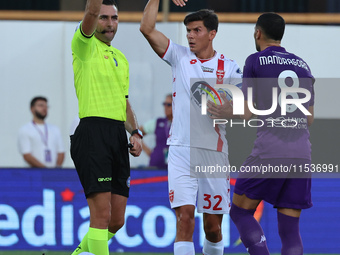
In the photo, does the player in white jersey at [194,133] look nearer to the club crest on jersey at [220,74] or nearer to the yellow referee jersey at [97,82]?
the club crest on jersey at [220,74]

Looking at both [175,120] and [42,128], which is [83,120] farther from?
[42,128]

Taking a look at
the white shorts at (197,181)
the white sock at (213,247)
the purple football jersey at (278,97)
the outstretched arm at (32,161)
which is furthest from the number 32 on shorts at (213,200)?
the outstretched arm at (32,161)

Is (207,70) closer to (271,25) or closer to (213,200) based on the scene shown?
(271,25)

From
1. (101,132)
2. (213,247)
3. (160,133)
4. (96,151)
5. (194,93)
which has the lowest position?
(213,247)

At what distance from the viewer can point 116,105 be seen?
20.6 feet

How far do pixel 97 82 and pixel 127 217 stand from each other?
319cm

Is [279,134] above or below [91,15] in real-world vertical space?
below

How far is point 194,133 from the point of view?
6547 mm

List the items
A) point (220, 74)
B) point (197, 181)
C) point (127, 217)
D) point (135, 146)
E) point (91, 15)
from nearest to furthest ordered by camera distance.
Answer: point (91, 15) → point (135, 146) → point (197, 181) → point (220, 74) → point (127, 217)

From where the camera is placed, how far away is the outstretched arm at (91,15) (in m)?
5.68

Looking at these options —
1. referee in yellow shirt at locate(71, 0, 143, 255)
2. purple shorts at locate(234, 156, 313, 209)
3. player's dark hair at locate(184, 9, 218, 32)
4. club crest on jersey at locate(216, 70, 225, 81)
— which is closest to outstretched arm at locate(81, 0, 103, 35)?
referee in yellow shirt at locate(71, 0, 143, 255)

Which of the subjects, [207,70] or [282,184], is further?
[207,70]

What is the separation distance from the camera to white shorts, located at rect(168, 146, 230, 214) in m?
6.41

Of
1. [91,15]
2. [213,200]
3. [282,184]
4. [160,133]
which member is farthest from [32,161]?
[282,184]
